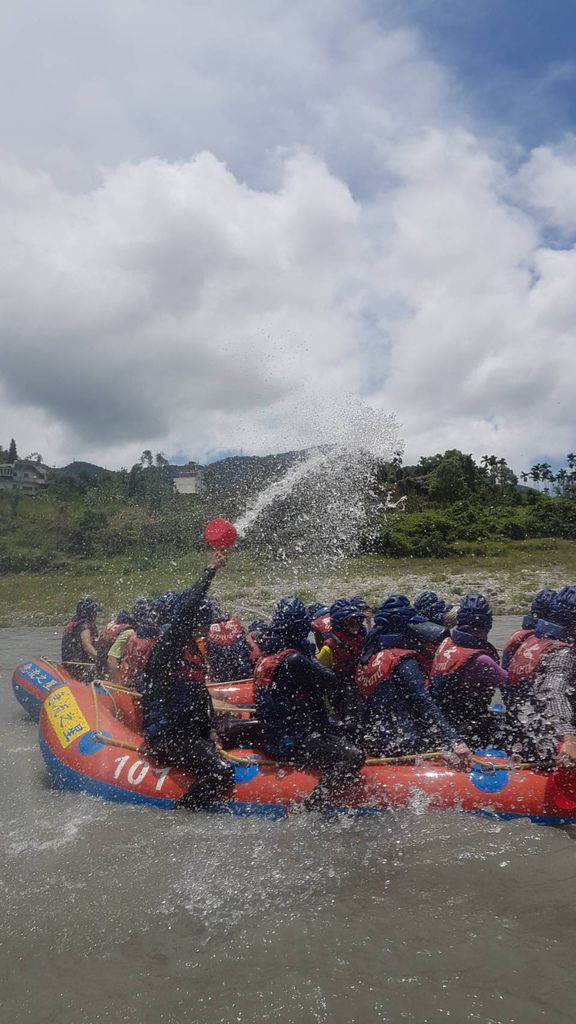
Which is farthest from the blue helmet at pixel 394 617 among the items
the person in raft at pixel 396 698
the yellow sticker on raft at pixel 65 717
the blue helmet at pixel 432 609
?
the yellow sticker on raft at pixel 65 717

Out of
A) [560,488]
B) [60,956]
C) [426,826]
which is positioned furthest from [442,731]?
[560,488]

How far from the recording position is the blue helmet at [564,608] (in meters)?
4.41

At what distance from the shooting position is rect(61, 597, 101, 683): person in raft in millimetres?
8297

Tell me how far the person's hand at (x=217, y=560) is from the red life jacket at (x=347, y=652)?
63.7 inches

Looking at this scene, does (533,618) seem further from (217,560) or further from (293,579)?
(293,579)

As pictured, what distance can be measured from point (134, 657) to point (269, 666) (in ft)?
7.90

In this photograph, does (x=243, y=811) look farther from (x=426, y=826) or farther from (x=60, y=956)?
(x=60, y=956)

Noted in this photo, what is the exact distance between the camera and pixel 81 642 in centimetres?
850

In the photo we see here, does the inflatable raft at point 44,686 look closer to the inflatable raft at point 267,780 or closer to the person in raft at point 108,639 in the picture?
the person in raft at point 108,639

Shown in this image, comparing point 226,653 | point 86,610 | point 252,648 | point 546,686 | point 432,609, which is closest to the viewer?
point 546,686

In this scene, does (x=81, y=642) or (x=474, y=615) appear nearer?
(x=474, y=615)

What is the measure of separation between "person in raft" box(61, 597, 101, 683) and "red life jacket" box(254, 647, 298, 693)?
415 centimetres

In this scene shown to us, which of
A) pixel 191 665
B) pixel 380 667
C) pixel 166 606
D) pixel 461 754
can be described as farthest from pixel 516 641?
pixel 166 606

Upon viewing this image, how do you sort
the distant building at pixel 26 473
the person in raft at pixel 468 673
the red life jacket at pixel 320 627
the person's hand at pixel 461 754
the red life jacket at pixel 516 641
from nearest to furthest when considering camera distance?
1. the person's hand at pixel 461 754
2. the person in raft at pixel 468 673
3. the red life jacket at pixel 516 641
4. the red life jacket at pixel 320 627
5. the distant building at pixel 26 473
